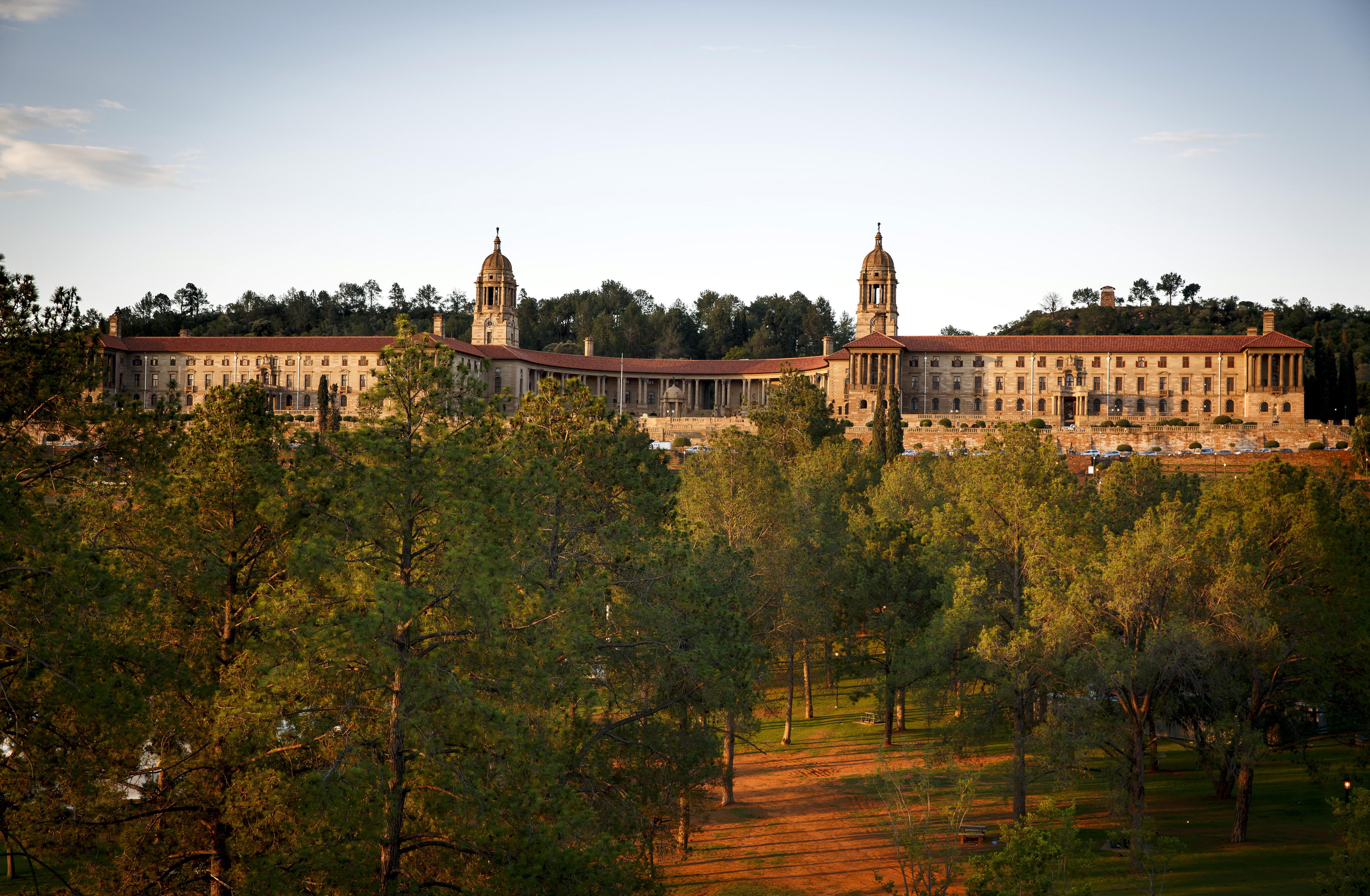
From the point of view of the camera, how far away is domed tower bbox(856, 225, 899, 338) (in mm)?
107625

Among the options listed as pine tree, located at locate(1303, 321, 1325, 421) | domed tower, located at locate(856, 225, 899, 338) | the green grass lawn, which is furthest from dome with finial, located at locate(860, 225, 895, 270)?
the green grass lawn

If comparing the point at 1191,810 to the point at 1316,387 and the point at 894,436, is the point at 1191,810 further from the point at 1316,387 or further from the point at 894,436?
the point at 1316,387

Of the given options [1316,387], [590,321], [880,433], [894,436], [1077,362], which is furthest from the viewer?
[590,321]

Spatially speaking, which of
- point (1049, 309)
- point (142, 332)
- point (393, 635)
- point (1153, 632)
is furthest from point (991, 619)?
point (1049, 309)

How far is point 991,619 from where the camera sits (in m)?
29.4

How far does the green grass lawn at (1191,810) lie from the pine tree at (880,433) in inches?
1050

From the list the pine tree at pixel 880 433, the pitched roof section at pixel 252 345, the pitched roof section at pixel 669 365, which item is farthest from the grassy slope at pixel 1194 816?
the pitched roof section at pixel 252 345

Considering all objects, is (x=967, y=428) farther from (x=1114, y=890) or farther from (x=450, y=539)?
(x=450, y=539)

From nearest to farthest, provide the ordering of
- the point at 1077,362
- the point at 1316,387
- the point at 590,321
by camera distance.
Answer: the point at 1316,387, the point at 1077,362, the point at 590,321

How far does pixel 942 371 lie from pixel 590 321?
62.9 metres

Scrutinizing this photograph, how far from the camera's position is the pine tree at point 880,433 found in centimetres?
6581

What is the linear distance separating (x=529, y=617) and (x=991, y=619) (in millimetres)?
17184

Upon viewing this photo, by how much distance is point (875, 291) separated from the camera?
109 m

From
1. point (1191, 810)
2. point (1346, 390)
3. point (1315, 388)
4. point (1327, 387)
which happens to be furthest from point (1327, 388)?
point (1191, 810)
